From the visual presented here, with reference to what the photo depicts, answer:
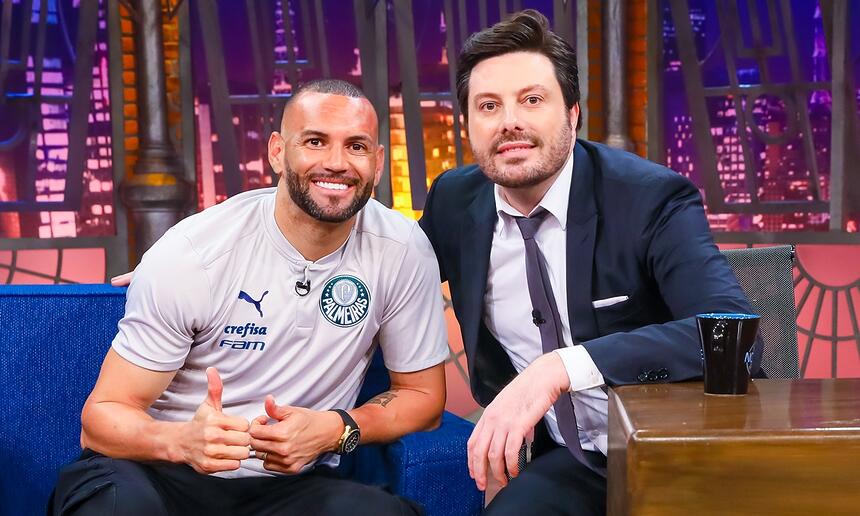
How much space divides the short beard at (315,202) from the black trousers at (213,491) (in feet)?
1.79

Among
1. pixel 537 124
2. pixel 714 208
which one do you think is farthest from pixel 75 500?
pixel 714 208

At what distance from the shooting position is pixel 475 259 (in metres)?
2.06

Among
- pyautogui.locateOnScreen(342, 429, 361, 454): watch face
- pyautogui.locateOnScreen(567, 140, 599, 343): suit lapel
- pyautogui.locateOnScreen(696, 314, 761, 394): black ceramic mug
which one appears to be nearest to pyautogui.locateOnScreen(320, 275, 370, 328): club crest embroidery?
pyautogui.locateOnScreen(342, 429, 361, 454): watch face

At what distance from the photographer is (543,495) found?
182 cm

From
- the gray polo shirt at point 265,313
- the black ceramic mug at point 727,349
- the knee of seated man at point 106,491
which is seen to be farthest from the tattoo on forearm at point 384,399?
the black ceramic mug at point 727,349

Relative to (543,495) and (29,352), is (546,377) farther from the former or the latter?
(29,352)

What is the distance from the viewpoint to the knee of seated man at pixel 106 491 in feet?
5.64

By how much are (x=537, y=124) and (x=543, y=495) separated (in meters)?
0.76

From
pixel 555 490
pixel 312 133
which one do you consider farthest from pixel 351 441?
pixel 312 133

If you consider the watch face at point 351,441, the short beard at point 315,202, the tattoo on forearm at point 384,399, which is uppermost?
the short beard at point 315,202

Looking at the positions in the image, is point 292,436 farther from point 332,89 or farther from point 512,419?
point 332,89

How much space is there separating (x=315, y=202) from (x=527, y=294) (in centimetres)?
49

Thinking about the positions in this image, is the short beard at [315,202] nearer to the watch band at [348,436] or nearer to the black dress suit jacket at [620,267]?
the black dress suit jacket at [620,267]

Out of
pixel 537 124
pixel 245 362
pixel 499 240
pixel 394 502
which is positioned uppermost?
pixel 537 124
